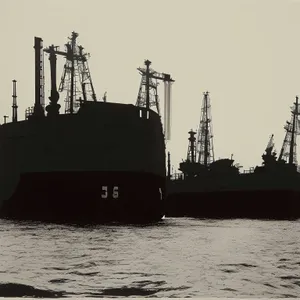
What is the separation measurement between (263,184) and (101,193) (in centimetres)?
1504

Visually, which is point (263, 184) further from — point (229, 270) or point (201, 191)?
point (229, 270)

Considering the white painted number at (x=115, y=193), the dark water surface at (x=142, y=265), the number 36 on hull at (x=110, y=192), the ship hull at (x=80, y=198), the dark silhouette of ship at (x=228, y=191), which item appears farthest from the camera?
the dark silhouette of ship at (x=228, y=191)

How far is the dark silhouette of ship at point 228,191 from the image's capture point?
89.6 ft

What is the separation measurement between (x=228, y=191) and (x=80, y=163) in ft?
57.7

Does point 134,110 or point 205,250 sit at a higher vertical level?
point 134,110

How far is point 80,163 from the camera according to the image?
17609 millimetres

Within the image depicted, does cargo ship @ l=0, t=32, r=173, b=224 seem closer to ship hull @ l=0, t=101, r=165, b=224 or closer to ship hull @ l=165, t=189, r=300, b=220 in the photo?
ship hull @ l=0, t=101, r=165, b=224

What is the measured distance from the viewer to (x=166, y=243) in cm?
1225

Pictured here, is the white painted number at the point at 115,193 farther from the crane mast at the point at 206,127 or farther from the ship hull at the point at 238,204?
the ship hull at the point at 238,204

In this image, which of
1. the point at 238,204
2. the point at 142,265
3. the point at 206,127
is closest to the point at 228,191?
the point at 238,204

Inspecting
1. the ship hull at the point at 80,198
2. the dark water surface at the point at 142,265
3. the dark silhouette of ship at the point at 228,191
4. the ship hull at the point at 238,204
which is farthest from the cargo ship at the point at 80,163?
the ship hull at the point at 238,204

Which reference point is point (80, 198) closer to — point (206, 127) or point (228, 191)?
point (206, 127)

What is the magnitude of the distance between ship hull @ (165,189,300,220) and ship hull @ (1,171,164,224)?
8.46 m

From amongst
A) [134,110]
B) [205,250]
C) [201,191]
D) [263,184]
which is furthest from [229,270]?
[201,191]
